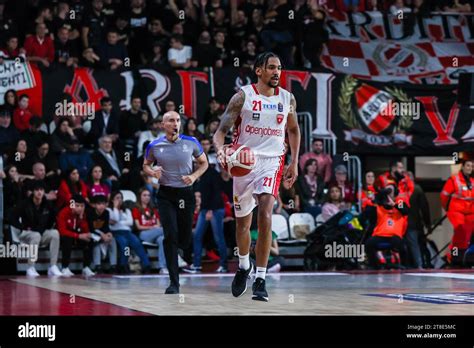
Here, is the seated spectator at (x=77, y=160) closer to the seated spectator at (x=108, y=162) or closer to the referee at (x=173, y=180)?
the seated spectator at (x=108, y=162)

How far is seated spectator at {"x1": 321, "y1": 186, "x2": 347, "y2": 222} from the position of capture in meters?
17.7

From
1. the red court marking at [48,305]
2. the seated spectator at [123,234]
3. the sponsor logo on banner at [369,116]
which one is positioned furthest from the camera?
the sponsor logo on banner at [369,116]

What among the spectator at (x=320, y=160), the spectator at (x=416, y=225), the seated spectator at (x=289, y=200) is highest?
the spectator at (x=320, y=160)

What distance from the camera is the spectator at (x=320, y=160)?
727 inches

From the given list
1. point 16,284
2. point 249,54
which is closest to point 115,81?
Result: point 249,54

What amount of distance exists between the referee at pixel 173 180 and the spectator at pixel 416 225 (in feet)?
24.5

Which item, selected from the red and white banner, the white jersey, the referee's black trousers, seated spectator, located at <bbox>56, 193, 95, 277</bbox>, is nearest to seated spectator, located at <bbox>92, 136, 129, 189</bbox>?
seated spectator, located at <bbox>56, 193, 95, 277</bbox>

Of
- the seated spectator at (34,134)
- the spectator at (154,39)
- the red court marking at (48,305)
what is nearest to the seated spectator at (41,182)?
the seated spectator at (34,134)

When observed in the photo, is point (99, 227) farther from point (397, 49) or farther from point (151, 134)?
point (397, 49)

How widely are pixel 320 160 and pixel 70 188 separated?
15.9 ft

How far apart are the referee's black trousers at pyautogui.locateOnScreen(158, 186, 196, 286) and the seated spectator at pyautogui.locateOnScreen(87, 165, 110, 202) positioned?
18.2 feet

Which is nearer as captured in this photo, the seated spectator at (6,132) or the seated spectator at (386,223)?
the seated spectator at (6,132)
